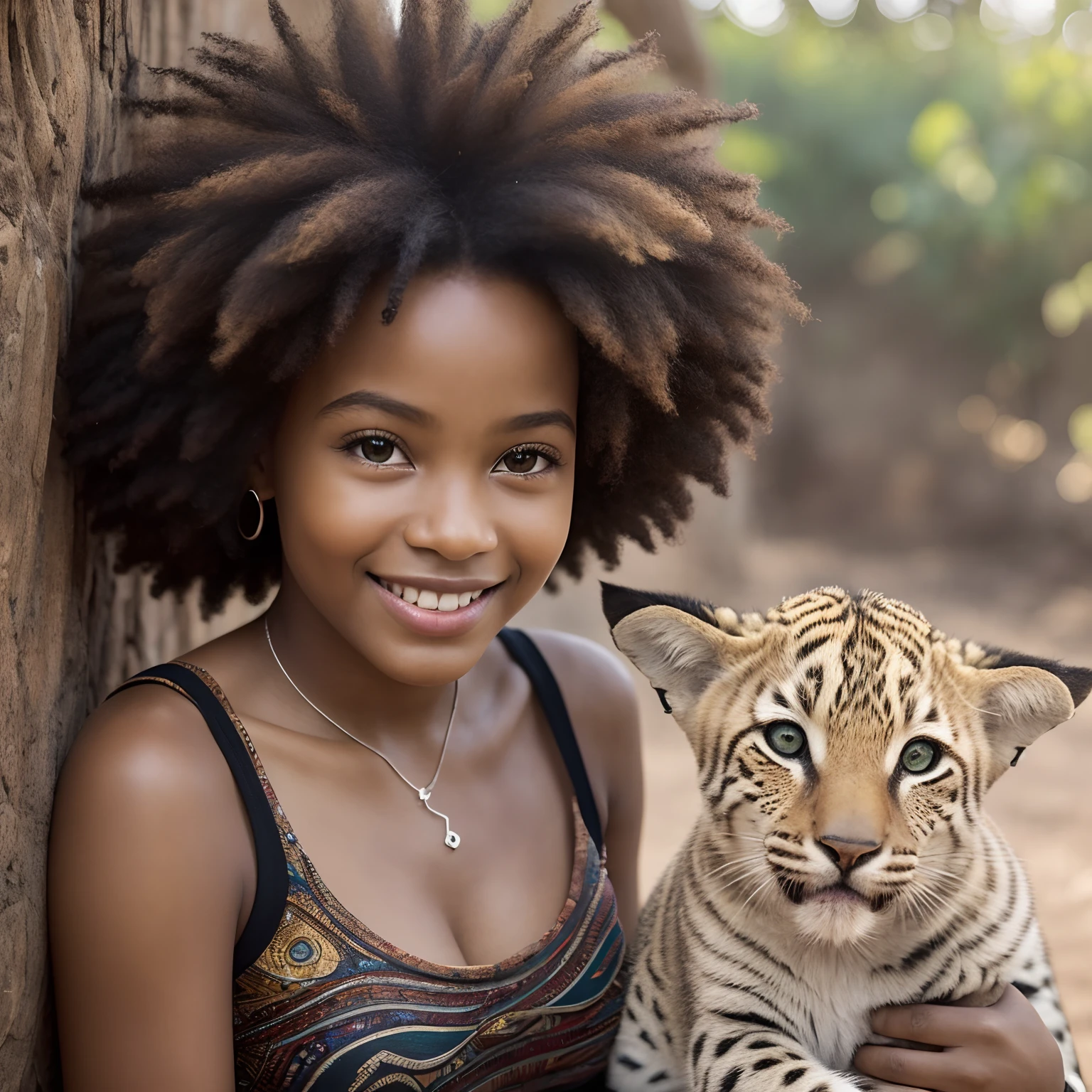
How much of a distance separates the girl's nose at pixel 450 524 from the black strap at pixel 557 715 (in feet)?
2.35

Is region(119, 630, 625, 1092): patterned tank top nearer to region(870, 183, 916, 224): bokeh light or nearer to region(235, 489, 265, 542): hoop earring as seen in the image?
region(235, 489, 265, 542): hoop earring

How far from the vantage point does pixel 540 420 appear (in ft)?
6.10

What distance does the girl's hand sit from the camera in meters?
1.80

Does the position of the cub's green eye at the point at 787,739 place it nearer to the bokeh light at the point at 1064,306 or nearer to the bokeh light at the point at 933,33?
the bokeh light at the point at 1064,306

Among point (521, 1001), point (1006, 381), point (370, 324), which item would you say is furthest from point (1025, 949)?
point (1006, 381)

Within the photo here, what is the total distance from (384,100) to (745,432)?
3.00 ft

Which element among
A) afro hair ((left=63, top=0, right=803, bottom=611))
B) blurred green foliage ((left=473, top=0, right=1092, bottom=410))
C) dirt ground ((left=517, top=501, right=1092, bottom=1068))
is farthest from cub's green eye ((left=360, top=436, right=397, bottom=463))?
blurred green foliage ((left=473, top=0, right=1092, bottom=410))

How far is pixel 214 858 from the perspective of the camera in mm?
1790

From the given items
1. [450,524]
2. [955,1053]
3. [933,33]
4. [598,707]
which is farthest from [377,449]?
[933,33]

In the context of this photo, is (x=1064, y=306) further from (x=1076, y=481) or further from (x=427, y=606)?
(x=427, y=606)

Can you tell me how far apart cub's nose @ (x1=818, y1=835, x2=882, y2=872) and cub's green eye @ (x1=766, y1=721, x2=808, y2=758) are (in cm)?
15

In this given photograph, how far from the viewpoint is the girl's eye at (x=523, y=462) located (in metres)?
1.90

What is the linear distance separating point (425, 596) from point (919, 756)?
76 centimetres

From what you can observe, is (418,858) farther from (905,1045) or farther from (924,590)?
(924,590)
